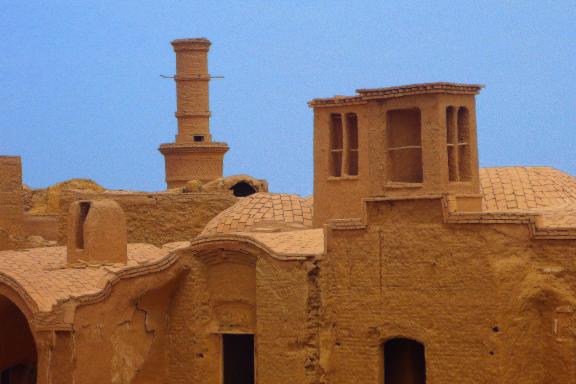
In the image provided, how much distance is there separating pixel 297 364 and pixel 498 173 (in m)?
8.14

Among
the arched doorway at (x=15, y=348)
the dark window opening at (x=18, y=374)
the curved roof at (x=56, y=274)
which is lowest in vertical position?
the dark window opening at (x=18, y=374)

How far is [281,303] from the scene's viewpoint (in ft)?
67.0

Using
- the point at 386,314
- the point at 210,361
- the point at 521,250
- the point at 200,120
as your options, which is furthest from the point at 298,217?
the point at 200,120

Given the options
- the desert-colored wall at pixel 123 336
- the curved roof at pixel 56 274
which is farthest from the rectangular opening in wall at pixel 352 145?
the desert-colored wall at pixel 123 336

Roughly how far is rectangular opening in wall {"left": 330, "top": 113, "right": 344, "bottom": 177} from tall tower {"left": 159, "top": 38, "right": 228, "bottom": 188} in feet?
56.2

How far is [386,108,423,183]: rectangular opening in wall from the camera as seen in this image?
2280 centimetres

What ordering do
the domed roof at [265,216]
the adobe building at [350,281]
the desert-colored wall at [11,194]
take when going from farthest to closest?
the desert-colored wall at [11,194], the domed roof at [265,216], the adobe building at [350,281]

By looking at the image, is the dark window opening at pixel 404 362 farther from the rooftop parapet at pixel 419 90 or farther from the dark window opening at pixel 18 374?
the dark window opening at pixel 18 374

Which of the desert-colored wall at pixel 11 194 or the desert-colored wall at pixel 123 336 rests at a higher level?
the desert-colored wall at pixel 11 194

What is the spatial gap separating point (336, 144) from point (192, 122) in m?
17.8

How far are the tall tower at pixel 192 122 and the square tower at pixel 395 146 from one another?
17.3 metres

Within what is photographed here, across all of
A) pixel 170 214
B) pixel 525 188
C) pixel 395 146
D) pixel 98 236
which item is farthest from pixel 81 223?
pixel 525 188

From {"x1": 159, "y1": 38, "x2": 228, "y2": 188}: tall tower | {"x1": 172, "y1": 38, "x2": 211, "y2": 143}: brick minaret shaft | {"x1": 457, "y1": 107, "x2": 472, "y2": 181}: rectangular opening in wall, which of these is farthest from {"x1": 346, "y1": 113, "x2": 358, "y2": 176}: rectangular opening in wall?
{"x1": 172, "y1": 38, "x2": 211, "y2": 143}: brick minaret shaft

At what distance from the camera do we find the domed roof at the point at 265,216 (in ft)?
84.3
